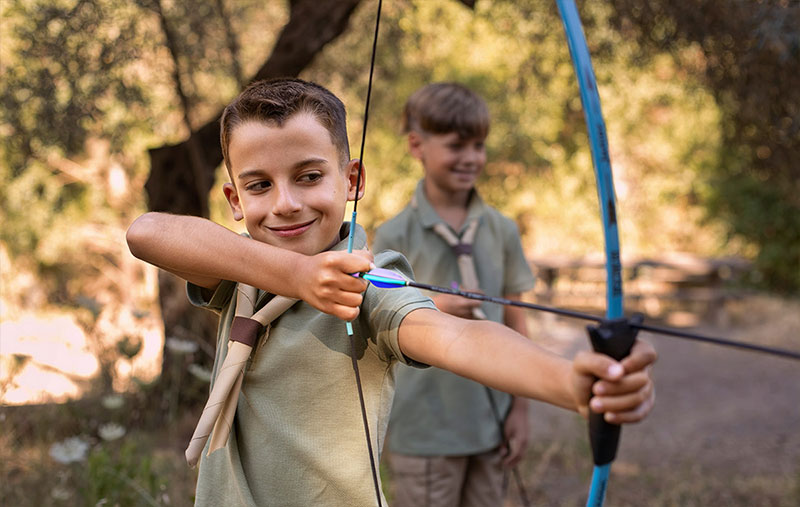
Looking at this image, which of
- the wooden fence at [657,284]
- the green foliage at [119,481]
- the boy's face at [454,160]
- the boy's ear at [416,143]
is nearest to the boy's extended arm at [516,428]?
the boy's face at [454,160]

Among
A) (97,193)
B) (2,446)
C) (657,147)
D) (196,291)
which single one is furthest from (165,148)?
(657,147)

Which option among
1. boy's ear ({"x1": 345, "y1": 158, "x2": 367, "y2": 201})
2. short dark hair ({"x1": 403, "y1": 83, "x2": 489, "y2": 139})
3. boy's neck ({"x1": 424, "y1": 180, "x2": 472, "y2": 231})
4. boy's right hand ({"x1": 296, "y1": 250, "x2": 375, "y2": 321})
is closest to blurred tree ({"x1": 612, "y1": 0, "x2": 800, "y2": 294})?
short dark hair ({"x1": 403, "y1": 83, "x2": 489, "y2": 139})

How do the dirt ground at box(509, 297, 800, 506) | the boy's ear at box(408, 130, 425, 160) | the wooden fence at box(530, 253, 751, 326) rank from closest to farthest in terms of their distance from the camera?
the boy's ear at box(408, 130, 425, 160) → the dirt ground at box(509, 297, 800, 506) → the wooden fence at box(530, 253, 751, 326)

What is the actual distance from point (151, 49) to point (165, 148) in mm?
679

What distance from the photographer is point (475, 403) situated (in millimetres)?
3023

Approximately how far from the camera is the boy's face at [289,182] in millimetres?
1559

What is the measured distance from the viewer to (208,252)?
4.85 ft

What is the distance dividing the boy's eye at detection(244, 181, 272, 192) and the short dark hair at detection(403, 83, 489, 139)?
62.2 inches

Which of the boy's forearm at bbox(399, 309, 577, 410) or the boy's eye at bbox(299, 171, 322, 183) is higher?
the boy's eye at bbox(299, 171, 322, 183)

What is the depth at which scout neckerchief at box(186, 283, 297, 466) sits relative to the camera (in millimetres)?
1517

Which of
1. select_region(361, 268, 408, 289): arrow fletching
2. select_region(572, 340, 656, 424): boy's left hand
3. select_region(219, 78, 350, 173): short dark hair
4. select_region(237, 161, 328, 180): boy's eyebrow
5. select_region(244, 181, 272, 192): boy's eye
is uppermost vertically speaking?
select_region(219, 78, 350, 173): short dark hair

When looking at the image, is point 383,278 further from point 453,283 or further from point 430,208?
point 430,208

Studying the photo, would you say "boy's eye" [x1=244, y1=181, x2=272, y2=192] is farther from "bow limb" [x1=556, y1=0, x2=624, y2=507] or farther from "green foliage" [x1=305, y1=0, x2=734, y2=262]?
"green foliage" [x1=305, y1=0, x2=734, y2=262]

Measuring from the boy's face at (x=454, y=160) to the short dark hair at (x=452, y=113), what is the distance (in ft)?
0.09
